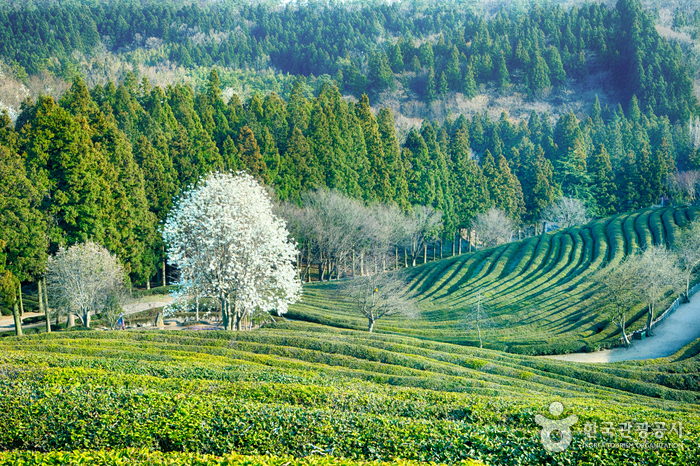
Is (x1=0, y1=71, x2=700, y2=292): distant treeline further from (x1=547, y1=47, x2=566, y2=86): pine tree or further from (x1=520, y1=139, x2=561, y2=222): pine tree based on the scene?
(x1=547, y1=47, x2=566, y2=86): pine tree

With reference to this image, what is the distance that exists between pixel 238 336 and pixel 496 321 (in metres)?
21.1

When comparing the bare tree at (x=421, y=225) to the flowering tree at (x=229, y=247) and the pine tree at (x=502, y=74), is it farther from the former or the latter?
the pine tree at (x=502, y=74)

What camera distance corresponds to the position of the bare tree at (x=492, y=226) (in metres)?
64.1

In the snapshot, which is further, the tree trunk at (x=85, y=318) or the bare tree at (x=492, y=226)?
the bare tree at (x=492, y=226)

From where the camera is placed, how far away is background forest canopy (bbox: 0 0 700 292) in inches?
1387

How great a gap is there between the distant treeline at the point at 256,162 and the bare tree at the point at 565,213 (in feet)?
4.25

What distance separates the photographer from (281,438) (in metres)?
9.05

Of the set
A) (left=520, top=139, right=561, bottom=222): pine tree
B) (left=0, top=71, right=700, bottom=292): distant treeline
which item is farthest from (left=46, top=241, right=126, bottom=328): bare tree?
(left=520, top=139, right=561, bottom=222): pine tree

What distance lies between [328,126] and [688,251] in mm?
38176

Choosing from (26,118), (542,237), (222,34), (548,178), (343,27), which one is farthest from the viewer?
(343,27)

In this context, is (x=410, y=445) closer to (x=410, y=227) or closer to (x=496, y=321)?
(x=496, y=321)

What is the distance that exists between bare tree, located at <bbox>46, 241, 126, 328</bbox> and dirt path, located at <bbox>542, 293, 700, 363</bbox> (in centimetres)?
2726

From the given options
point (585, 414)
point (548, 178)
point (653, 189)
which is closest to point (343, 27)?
point (548, 178)

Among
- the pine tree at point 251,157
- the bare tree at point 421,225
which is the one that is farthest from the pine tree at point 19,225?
the bare tree at point 421,225
